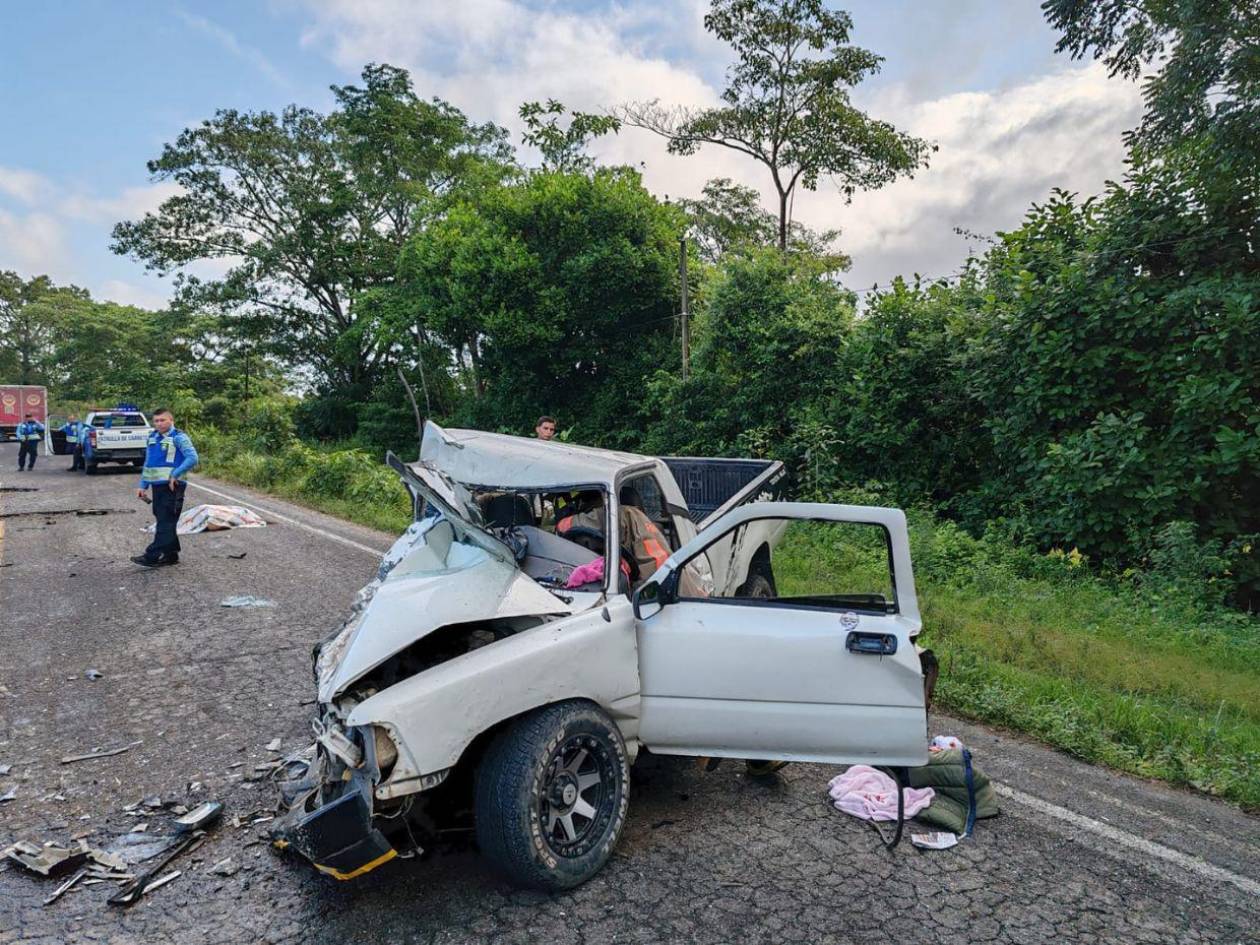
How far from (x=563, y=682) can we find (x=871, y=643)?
1.34 m

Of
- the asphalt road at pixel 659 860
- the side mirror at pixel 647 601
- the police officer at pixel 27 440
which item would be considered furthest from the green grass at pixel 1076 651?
the police officer at pixel 27 440

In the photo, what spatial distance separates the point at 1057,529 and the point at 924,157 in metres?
13.6

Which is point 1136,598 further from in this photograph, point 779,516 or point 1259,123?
point 779,516

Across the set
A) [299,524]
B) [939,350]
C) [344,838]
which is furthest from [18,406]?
[344,838]

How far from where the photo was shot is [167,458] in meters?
8.88

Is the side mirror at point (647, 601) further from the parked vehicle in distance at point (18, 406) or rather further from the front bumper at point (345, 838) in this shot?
the parked vehicle in distance at point (18, 406)

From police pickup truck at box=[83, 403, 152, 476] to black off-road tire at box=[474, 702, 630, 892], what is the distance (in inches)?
890

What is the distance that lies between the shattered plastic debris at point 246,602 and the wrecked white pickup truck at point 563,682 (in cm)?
383

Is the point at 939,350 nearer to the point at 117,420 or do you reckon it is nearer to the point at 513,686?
the point at 513,686

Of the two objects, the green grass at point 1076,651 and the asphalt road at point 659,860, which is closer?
the asphalt road at point 659,860

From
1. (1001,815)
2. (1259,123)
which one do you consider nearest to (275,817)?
(1001,815)

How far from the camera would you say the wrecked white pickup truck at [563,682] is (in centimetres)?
281

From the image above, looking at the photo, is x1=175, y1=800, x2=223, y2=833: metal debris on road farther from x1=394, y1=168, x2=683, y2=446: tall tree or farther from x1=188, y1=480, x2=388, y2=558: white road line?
x1=394, y1=168, x2=683, y2=446: tall tree

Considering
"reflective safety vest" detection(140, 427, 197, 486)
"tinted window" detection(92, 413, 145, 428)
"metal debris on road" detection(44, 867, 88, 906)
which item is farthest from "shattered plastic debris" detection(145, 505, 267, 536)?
"tinted window" detection(92, 413, 145, 428)
